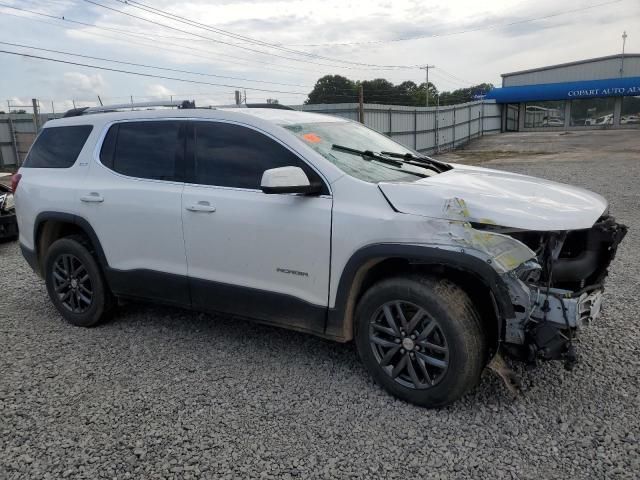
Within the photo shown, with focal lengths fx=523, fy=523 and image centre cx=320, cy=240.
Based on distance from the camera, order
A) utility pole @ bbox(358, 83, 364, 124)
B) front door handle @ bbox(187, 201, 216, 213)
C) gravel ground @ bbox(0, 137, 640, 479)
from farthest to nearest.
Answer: utility pole @ bbox(358, 83, 364, 124)
front door handle @ bbox(187, 201, 216, 213)
gravel ground @ bbox(0, 137, 640, 479)

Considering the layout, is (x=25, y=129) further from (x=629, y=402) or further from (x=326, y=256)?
(x=629, y=402)

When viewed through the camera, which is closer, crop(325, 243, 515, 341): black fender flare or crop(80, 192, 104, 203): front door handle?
crop(325, 243, 515, 341): black fender flare

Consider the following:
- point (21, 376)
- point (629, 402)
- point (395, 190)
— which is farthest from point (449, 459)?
point (21, 376)

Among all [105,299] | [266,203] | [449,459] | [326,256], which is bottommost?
[449,459]

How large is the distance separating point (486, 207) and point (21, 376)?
3345 millimetres

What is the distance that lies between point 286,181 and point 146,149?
1.58 m

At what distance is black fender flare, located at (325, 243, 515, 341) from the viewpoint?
111 inches

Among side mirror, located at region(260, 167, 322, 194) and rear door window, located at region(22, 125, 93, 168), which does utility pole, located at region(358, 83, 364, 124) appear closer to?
rear door window, located at region(22, 125, 93, 168)

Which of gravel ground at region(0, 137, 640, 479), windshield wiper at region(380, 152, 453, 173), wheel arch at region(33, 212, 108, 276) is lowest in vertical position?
gravel ground at region(0, 137, 640, 479)

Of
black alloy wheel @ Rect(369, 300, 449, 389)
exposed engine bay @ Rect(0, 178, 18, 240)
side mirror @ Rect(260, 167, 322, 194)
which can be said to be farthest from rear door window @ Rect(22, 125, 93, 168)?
exposed engine bay @ Rect(0, 178, 18, 240)

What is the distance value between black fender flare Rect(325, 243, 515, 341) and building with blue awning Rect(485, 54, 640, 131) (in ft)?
144

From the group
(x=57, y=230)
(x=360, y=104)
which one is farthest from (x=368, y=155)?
(x=360, y=104)

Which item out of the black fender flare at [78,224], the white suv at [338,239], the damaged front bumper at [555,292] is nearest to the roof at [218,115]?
the white suv at [338,239]

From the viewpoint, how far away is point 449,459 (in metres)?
2.69
